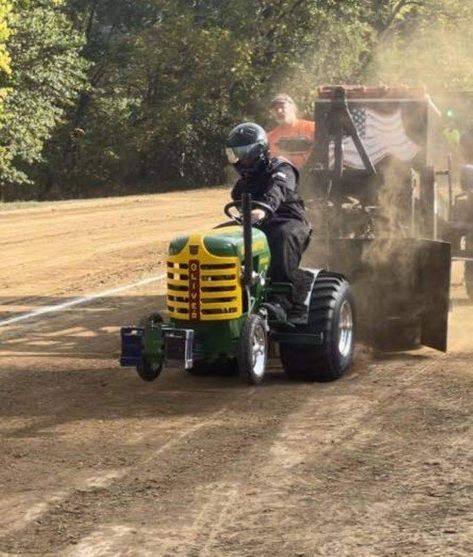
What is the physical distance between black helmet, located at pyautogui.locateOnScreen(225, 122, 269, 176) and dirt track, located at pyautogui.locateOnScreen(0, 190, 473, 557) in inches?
61.0

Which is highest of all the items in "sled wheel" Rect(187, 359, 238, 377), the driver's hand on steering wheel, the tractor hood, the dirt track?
the driver's hand on steering wheel

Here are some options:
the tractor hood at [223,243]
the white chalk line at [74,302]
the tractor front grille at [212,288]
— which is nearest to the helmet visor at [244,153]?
the tractor hood at [223,243]

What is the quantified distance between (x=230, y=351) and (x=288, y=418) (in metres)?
0.82

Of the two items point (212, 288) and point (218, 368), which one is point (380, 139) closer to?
point (218, 368)

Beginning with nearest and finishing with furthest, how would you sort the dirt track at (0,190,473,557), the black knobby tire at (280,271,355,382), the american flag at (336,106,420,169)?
the dirt track at (0,190,473,557)
the black knobby tire at (280,271,355,382)
the american flag at (336,106,420,169)

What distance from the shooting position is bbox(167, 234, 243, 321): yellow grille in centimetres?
723

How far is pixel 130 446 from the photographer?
239 inches

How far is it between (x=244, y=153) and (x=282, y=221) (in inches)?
21.8

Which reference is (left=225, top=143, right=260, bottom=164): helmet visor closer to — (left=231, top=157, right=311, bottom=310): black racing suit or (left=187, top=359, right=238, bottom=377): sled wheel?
(left=231, top=157, right=311, bottom=310): black racing suit

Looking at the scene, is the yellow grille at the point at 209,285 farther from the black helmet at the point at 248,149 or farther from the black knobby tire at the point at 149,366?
the black helmet at the point at 248,149

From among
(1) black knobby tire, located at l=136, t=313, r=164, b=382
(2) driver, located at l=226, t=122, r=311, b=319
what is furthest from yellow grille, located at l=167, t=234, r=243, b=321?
(2) driver, located at l=226, t=122, r=311, b=319

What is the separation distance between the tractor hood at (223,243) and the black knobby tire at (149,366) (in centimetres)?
47

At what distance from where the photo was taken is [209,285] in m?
7.23

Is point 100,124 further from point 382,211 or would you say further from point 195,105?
point 382,211
